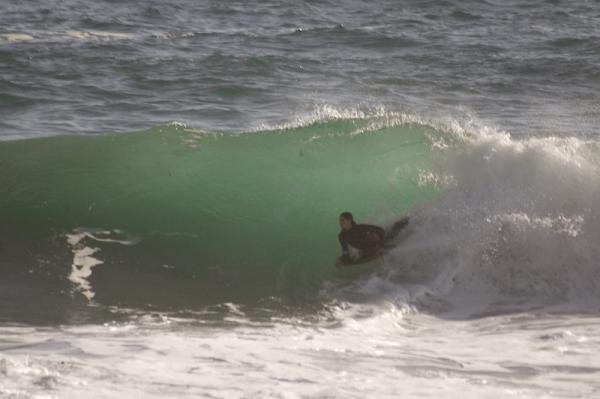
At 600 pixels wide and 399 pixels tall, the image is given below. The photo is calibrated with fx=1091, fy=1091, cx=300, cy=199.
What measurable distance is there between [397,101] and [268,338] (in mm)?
10436

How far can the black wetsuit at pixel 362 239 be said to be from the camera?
10023mm

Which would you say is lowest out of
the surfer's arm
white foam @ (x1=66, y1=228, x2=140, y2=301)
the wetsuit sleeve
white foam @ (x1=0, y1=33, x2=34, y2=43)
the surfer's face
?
white foam @ (x1=66, y1=228, x2=140, y2=301)

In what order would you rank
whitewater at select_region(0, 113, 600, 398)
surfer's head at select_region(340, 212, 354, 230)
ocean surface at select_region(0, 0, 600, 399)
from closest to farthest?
whitewater at select_region(0, 113, 600, 398), ocean surface at select_region(0, 0, 600, 399), surfer's head at select_region(340, 212, 354, 230)

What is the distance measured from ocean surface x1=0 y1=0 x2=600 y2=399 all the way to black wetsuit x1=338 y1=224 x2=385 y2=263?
6.7 inches

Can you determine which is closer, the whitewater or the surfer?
the whitewater

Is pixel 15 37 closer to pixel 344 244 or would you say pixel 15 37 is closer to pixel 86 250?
pixel 86 250

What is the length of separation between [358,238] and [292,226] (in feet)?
5.38

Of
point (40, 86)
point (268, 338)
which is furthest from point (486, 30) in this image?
point (268, 338)

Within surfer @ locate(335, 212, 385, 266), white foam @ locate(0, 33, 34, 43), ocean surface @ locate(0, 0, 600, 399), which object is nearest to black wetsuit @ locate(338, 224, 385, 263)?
surfer @ locate(335, 212, 385, 266)

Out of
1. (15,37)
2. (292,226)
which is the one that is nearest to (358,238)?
(292,226)

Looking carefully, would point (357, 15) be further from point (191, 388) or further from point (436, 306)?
point (191, 388)

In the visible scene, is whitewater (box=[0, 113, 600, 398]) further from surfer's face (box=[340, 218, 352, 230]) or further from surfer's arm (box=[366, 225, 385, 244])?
surfer's face (box=[340, 218, 352, 230])

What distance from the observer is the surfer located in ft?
32.8

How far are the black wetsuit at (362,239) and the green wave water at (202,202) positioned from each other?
1.31 feet
